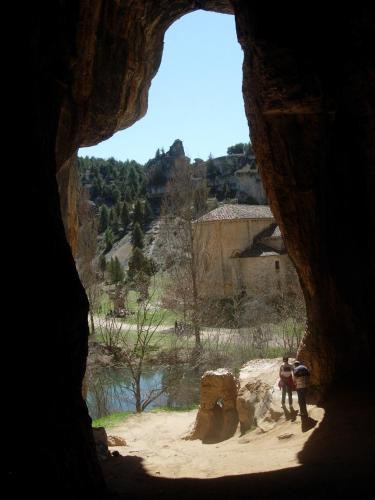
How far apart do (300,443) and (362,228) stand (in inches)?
179

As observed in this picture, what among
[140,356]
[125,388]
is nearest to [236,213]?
[140,356]

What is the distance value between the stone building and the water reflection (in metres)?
5.99

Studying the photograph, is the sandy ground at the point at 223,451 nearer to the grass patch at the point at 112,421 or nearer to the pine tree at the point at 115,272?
the grass patch at the point at 112,421

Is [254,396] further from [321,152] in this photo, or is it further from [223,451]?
[321,152]

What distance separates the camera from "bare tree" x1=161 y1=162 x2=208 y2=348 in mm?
26469

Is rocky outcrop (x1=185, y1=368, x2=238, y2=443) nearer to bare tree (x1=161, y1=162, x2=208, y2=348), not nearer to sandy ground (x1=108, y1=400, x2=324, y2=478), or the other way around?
sandy ground (x1=108, y1=400, x2=324, y2=478)

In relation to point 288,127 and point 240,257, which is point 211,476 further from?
point 240,257

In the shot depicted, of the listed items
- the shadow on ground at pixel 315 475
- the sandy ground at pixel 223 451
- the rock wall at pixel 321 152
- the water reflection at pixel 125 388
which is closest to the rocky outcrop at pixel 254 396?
the sandy ground at pixel 223 451

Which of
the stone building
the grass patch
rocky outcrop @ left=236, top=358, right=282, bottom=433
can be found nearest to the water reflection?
the grass patch

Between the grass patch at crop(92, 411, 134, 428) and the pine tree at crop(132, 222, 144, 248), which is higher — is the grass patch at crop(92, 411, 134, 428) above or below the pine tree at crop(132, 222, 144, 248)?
below

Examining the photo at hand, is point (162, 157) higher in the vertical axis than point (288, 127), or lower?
higher

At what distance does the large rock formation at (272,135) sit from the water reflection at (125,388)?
426 inches

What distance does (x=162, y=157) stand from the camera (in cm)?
8506

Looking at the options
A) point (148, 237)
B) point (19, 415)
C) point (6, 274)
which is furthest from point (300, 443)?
point (148, 237)
